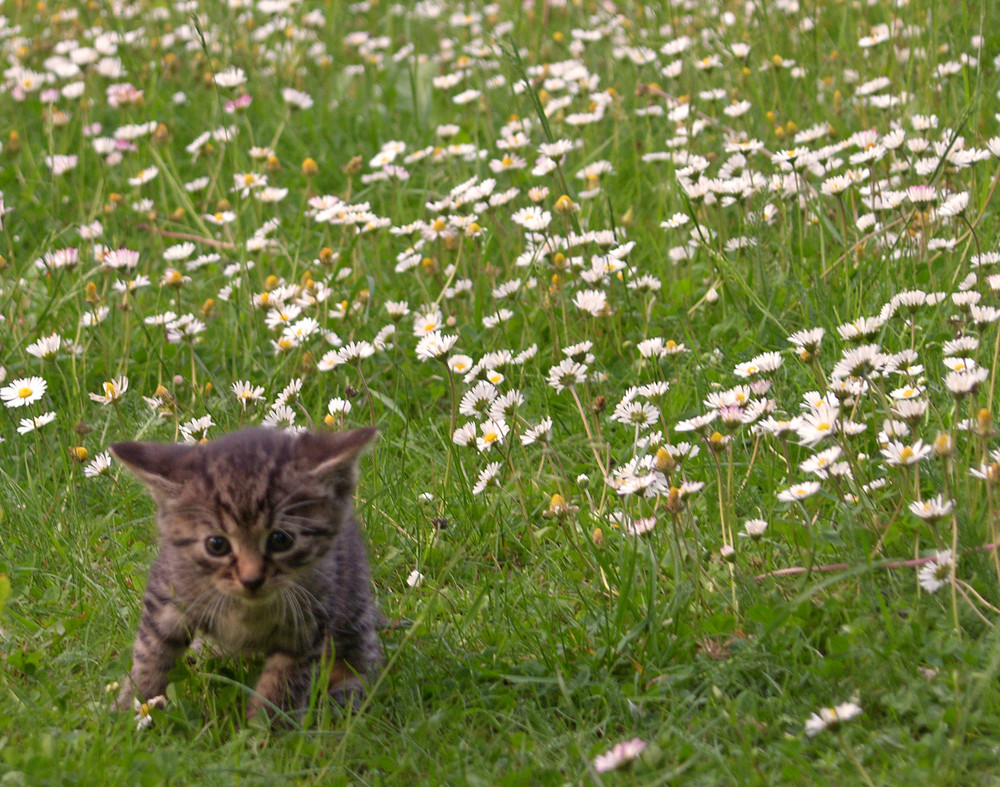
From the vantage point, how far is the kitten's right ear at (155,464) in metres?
3.15

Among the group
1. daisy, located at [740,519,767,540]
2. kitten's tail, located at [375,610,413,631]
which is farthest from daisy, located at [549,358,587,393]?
kitten's tail, located at [375,610,413,631]

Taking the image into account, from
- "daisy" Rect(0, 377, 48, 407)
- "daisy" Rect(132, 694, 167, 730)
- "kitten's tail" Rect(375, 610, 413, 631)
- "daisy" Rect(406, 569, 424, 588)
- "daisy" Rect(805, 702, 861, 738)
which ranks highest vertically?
"daisy" Rect(0, 377, 48, 407)

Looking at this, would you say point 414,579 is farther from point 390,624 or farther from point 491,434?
point 491,434

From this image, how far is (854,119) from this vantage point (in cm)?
643

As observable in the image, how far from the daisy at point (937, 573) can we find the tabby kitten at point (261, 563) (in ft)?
4.68

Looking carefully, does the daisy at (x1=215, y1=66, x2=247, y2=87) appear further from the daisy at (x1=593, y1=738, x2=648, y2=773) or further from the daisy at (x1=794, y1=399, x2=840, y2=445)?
the daisy at (x1=593, y1=738, x2=648, y2=773)

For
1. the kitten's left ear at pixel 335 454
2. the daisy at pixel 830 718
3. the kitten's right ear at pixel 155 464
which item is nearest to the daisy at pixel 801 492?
the daisy at pixel 830 718

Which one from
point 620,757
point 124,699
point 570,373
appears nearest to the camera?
point 620,757

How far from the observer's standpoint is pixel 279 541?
10.4 ft

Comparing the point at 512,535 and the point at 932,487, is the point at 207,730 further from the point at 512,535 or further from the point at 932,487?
the point at 932,487

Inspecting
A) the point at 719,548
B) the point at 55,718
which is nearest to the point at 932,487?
the point at 719,548

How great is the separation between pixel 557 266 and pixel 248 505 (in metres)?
2.14

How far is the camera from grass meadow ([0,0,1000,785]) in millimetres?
3043

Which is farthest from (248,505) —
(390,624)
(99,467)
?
(99,467)
